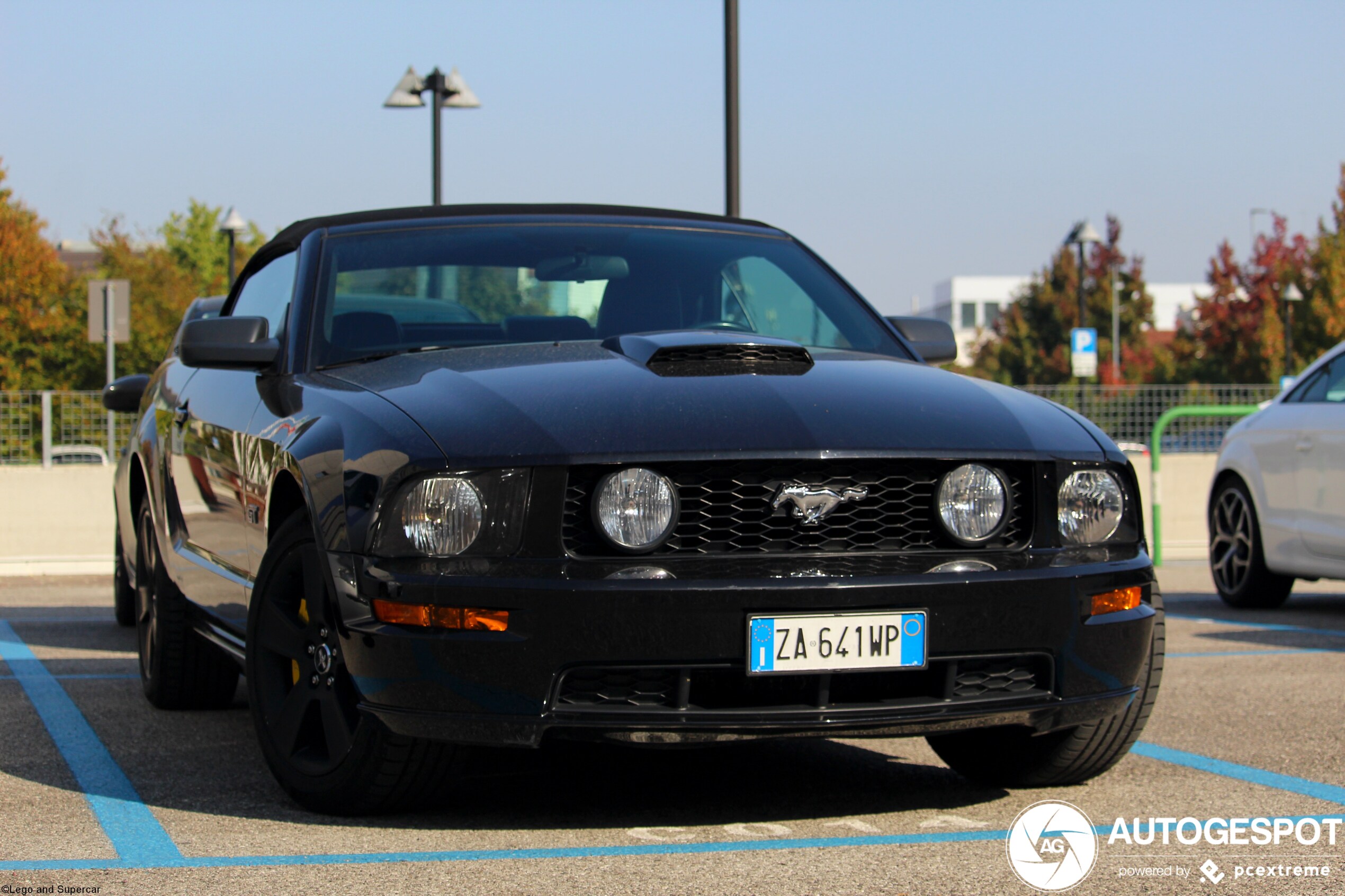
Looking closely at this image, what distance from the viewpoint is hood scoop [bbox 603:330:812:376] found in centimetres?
405

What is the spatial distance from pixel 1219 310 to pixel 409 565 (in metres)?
53.7

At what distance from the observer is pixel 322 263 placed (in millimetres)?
4961

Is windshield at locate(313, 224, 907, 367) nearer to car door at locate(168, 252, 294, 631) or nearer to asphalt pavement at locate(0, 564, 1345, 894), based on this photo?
car door at locate(168, 252, 294, 631)

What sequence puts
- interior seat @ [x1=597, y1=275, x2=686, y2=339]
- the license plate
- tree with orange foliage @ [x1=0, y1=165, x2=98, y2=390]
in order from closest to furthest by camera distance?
the license plate → interior seat @ [x1=597, y1=275, x2=686, y2=339] → tree with orange foliage @ [x1=0, y1=165, x2=98, y2=390]

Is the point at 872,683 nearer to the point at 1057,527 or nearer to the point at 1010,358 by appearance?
the point at 1057,527

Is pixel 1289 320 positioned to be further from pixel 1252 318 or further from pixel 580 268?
Result: pixel 580 268

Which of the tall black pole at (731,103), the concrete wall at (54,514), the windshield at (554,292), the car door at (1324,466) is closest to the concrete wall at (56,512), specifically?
the concrete wall at (54,514)

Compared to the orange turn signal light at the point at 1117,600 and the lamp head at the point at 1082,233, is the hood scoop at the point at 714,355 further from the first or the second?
the lamp head at the point at 1082,233

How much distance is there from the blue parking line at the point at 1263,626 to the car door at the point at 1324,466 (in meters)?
0.47

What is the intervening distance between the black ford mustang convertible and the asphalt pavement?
0.23 m

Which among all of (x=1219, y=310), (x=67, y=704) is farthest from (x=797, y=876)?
(x=1219, y=310)

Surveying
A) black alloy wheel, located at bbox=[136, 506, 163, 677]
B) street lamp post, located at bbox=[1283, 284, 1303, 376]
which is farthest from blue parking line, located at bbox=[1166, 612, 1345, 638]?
street lamp post, located at bbox=[1283, 284, 1303, 376]

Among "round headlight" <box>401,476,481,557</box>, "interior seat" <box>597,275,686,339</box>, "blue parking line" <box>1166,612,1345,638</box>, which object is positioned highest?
"interior seat" <box>597,275,686,339</box>

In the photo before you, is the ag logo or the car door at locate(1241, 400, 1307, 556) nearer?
the ag logo
